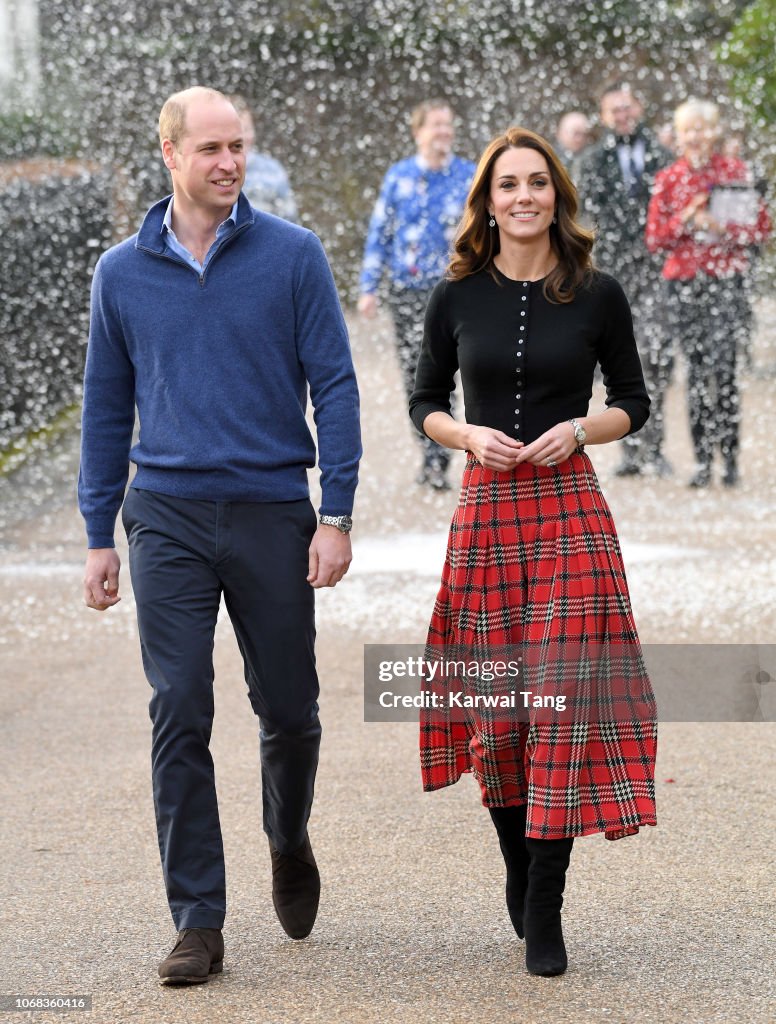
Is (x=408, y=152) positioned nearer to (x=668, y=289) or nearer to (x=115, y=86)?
(x=115, y=86)

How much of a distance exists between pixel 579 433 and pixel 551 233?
1.37 ft

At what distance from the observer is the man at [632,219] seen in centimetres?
928

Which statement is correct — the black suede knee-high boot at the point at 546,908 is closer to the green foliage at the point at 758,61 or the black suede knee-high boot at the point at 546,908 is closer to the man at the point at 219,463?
the man at the point at 219,463

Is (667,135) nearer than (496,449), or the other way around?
(496,449)

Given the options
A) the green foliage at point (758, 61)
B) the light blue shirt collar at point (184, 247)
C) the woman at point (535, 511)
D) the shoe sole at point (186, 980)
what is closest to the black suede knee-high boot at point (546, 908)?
the woman at point (535, 511)

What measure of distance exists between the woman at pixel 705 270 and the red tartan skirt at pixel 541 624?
Answer: 5.69m

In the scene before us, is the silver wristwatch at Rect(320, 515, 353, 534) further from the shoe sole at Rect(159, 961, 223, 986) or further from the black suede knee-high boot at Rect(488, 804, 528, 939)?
the shoe sole at Rect(159, 961, 223, 986)

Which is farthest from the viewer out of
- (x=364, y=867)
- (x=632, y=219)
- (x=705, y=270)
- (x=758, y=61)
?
(x=758, y=61)

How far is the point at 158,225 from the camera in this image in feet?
11.5

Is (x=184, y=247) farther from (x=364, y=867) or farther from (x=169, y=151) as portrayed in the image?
(x=364, y=867)

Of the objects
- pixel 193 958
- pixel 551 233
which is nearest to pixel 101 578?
pixel 193 958

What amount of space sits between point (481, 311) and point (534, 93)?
32.9ft

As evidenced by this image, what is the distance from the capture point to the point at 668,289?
9273 millimetres

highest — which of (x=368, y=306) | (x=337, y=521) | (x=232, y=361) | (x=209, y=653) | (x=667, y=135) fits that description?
(x=667, y=135)
